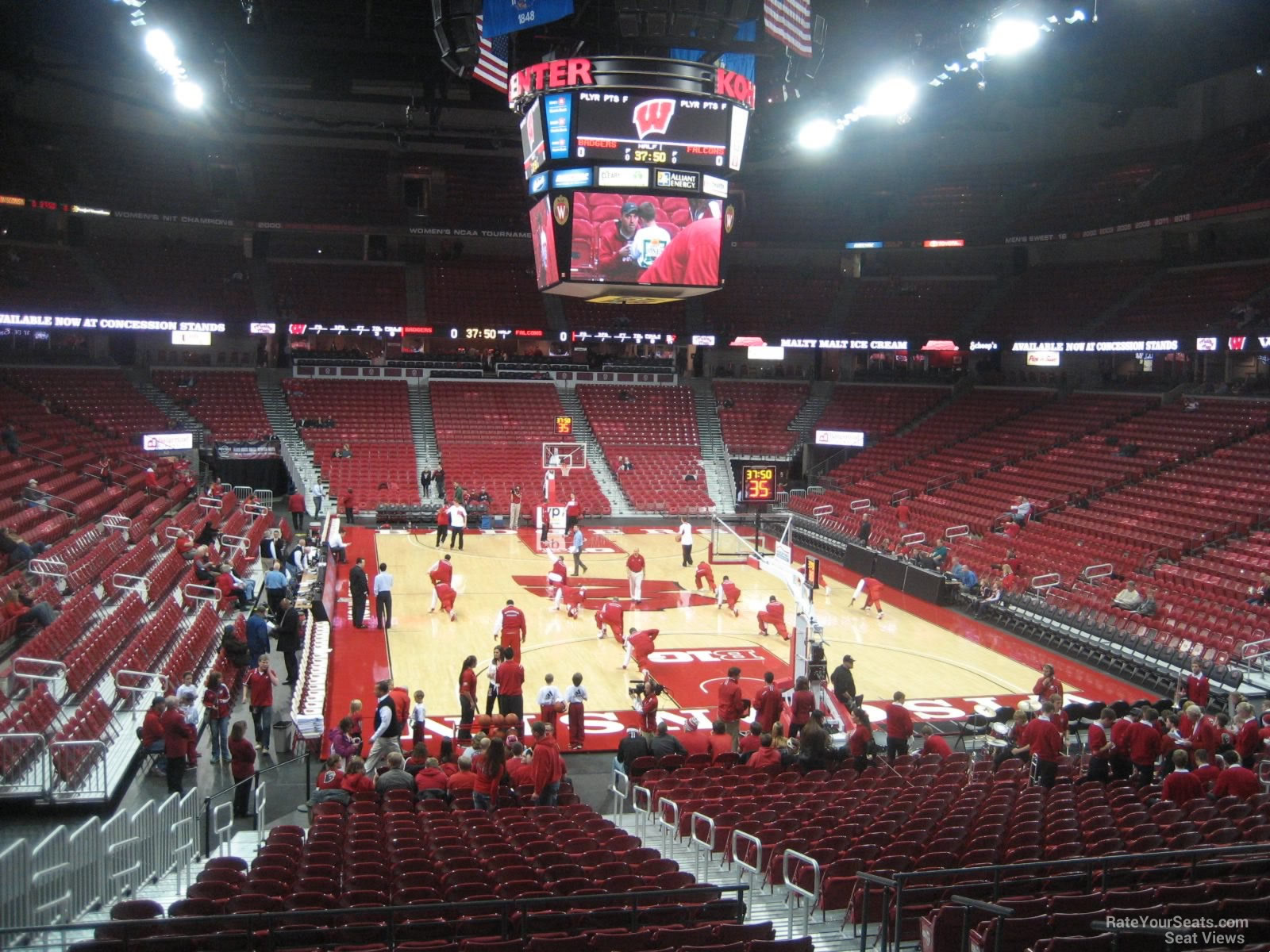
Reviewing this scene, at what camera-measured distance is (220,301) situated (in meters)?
41.4

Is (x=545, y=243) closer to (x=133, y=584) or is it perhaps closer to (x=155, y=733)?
(x=133, y=584)

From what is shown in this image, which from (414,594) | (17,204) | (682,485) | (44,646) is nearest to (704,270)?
(414,594)

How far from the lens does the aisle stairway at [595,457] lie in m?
38.8

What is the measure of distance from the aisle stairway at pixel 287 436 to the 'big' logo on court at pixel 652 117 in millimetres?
21275

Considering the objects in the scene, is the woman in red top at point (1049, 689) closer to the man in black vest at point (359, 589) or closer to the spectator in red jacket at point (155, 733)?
the spectator in red jacket at point (155, 733)

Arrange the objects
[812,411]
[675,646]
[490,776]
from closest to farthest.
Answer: [490,776], [675,646], [812,411]

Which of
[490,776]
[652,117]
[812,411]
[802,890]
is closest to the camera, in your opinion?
[802,890]

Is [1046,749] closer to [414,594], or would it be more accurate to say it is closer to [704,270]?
[704,270]

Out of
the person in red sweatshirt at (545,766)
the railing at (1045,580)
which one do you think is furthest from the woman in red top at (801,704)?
the railing at (1045,580)

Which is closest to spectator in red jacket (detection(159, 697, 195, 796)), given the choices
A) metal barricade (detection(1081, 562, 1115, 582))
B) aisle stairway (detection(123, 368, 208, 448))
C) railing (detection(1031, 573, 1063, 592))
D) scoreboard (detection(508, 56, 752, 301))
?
scoreboard (detection(508, 56, 752, 301))

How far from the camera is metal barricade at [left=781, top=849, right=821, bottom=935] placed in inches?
328

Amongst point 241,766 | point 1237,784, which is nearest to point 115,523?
point 241,766

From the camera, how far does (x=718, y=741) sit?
48.8ft

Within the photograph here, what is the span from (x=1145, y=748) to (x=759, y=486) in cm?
1256
